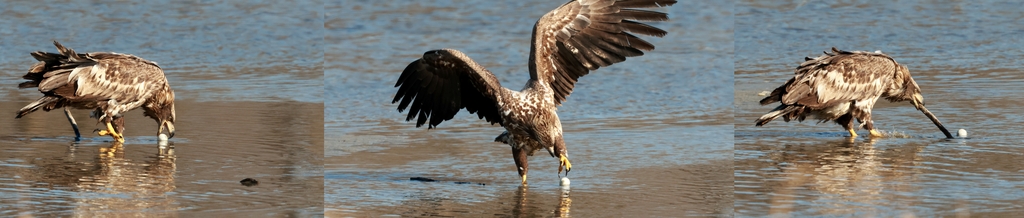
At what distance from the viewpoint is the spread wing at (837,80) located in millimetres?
11258

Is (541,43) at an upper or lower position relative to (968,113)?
upper

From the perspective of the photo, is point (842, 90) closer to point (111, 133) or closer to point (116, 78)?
point (111, 133)

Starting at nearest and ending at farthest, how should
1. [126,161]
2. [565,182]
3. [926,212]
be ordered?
[926,212], [565,182], [126,161]

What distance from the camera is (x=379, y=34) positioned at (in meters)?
16.9

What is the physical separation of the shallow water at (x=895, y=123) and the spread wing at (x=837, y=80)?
311 mm

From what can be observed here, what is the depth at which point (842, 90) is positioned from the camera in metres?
11.5

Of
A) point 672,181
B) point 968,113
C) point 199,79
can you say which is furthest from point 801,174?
point 199,79

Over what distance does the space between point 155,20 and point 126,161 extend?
816 cm

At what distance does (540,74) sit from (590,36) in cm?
56

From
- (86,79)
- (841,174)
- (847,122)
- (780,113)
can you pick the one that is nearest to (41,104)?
(86,79)

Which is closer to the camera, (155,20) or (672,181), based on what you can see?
(672,181)

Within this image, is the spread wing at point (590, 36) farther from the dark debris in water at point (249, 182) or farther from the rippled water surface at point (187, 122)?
the dark debris in water at point (249, 182)

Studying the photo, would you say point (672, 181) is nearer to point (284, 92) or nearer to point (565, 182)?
point (565, 182)

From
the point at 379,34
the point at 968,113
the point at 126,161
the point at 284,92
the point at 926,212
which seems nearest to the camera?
the point at 926,212
